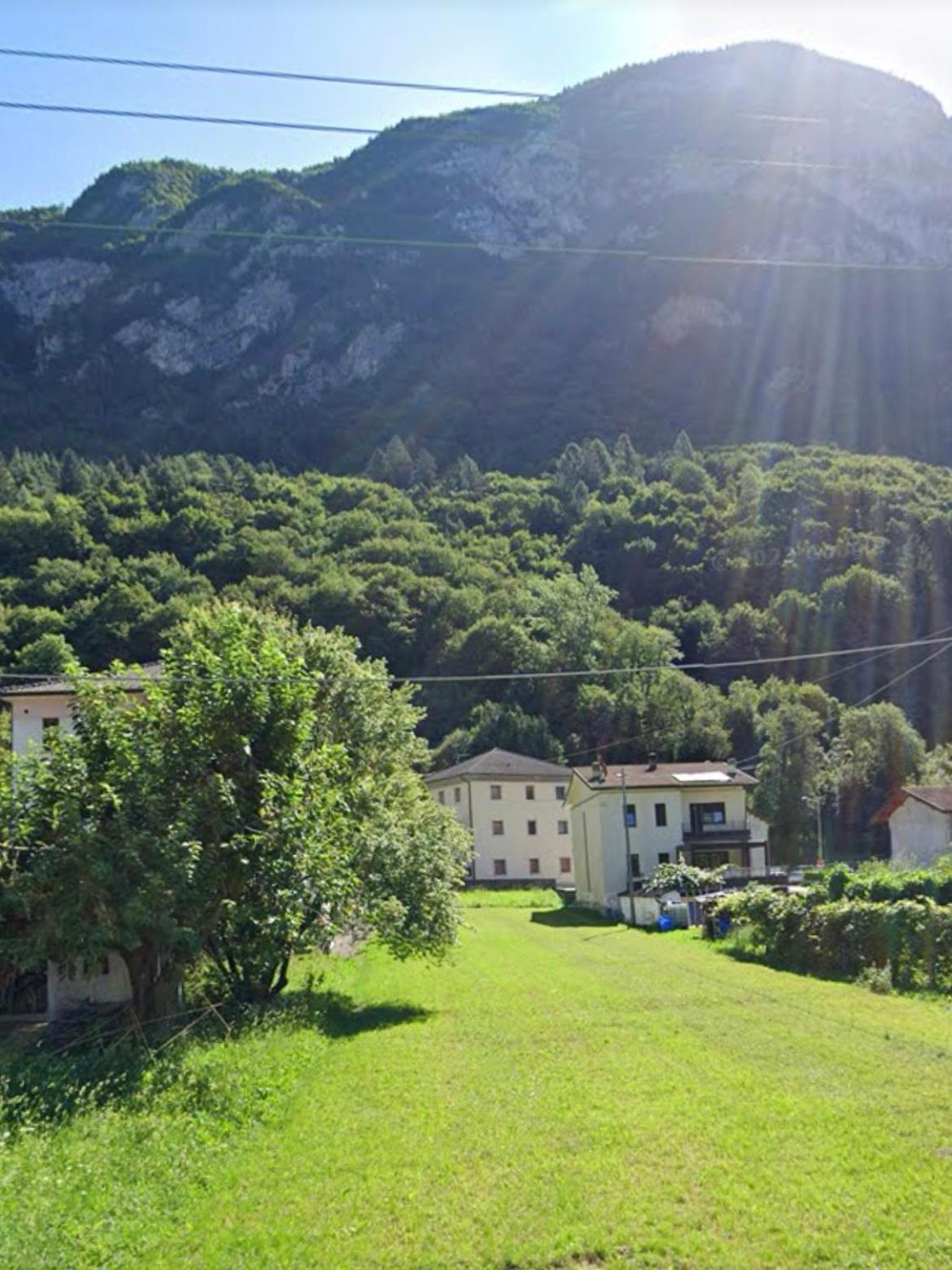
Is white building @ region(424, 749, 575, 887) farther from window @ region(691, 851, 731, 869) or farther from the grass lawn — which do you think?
the grass lawn

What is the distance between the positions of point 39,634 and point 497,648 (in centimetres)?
3817

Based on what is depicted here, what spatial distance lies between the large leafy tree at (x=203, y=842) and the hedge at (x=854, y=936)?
27.3 ft

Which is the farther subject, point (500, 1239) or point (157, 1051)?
point (157, 1051)

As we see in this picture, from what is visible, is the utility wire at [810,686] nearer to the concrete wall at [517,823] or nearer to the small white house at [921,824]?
the concrete wall at [517,823]

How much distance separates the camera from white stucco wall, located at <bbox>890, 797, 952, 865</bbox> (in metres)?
40.9

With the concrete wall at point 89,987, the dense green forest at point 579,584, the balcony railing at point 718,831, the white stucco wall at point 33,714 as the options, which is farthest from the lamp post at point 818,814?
the concrete wall at point 89,987

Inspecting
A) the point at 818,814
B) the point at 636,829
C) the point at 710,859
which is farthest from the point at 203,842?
the point at 818,814

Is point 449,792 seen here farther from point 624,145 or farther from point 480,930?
point 624,145

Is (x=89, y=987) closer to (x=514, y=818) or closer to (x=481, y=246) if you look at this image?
(x=481, y=246)

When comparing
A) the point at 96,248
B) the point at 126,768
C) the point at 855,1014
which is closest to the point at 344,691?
the point at 126,768

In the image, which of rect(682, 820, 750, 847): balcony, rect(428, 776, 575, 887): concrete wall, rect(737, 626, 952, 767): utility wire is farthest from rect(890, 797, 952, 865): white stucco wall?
rect(737, 626, 952, 767): utility wire

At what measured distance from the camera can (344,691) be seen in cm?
2912

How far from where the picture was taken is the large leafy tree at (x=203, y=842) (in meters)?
16.2

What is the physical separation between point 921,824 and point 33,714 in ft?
116
